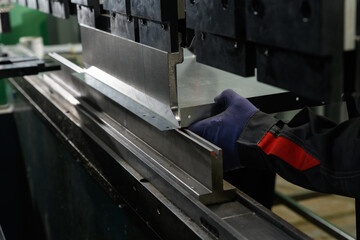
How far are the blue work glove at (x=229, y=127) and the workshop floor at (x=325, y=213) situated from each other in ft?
6.56

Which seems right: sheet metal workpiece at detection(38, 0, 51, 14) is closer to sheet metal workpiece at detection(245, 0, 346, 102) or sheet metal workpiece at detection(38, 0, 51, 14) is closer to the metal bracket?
the metal bracket

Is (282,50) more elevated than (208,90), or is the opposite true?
(282,50)

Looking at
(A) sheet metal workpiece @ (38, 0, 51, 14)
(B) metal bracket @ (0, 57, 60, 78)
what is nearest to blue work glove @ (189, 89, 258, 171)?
(B) metal bracket @ (0, 57, 60, 78)

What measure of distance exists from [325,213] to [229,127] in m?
2.34

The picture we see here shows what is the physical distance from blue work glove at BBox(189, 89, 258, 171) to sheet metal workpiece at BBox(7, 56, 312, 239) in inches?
3.1

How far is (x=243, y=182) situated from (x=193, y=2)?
3.29 ft

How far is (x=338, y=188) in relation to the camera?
3.29 feet

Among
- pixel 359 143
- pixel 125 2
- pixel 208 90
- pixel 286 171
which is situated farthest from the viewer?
pixel 208 90

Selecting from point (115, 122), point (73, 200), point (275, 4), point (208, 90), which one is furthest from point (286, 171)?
point (73, 200)

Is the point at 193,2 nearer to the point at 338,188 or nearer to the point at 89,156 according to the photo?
the point at 338,188

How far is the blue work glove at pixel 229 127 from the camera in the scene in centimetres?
119

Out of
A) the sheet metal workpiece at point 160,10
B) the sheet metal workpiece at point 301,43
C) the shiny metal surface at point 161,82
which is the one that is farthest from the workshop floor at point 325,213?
the sheet metal workpiece at point 301,43

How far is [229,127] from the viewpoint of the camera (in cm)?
119

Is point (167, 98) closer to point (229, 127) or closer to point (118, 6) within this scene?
point (229, 127)
